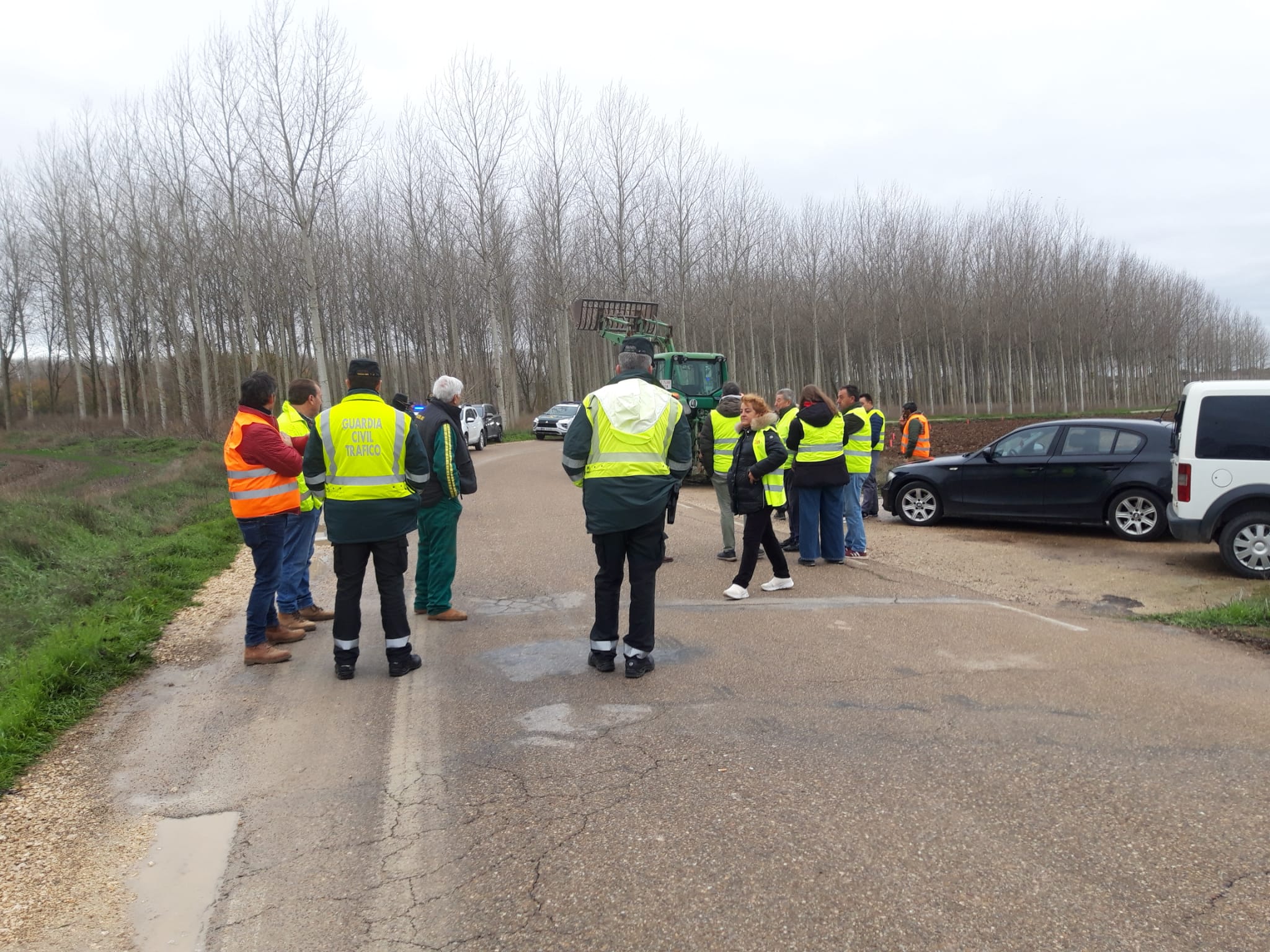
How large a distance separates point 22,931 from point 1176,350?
8594 cm

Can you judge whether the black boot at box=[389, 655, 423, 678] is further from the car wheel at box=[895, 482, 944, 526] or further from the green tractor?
the green tractor

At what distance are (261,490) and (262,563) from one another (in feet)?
1.69

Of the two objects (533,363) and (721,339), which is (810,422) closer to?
(721,339)

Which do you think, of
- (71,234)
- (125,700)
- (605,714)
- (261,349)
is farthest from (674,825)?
(71,234)

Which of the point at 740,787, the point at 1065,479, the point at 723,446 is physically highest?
the point at 723,446

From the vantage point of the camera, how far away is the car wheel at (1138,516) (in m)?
10.4

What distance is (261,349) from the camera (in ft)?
155

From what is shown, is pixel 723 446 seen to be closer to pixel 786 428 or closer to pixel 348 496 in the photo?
pixel 786 428

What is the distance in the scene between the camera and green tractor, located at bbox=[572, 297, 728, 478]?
18281 millimetres

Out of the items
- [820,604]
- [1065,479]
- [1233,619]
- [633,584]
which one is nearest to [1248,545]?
[1233,619]

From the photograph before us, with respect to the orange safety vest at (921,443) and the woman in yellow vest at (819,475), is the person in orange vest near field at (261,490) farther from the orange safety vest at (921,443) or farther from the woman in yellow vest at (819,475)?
the orange safety vest at (921,443)

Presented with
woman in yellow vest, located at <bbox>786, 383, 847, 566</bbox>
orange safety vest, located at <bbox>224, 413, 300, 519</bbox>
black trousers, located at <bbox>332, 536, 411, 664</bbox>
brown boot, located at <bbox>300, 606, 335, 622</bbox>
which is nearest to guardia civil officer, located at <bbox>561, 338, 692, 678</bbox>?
black trousers, located at <bbox>332, 536, 411, 664</bbox>

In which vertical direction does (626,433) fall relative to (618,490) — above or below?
above

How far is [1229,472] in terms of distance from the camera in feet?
27.8
